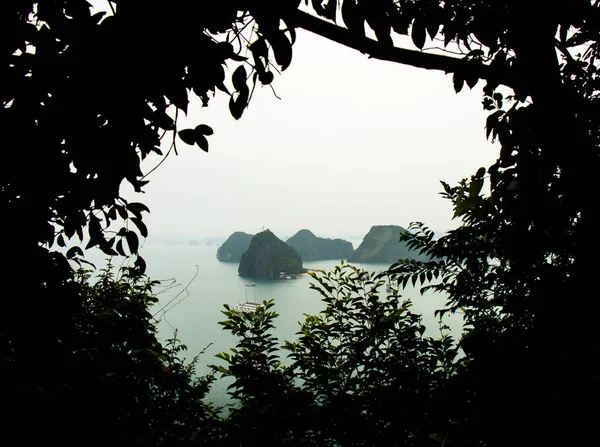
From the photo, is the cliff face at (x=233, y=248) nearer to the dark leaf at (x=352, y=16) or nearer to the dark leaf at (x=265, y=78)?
the dark leaf at (x=265, y=78)

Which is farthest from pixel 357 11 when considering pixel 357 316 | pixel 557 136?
pixel 357 316

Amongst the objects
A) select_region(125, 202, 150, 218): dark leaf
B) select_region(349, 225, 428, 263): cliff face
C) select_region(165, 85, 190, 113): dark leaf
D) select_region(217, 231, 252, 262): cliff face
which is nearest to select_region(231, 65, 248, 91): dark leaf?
select_region(165, 85, 190, 113): dark leaf

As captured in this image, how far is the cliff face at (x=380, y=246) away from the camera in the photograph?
73.0 ft

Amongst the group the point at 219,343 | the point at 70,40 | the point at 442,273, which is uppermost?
the point at 70,40

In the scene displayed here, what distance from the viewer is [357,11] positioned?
68 cm

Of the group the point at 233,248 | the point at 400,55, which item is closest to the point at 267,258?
the point at 233,248

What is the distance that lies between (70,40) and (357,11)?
0.80 meters

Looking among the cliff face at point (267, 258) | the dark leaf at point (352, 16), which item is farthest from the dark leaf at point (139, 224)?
the cliff face at point (267, 258)

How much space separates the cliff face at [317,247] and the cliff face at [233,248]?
5034 mm

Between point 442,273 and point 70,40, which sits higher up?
point 70,40

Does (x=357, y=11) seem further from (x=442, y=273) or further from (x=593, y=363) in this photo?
(x=442, y=273)

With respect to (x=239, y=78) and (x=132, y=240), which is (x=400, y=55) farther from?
(x=132, y=240)

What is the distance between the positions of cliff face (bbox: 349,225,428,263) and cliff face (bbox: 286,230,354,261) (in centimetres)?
908

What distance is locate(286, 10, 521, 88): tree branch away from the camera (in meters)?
0.81
